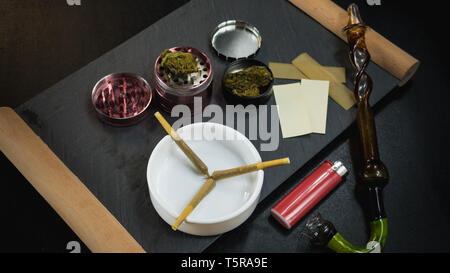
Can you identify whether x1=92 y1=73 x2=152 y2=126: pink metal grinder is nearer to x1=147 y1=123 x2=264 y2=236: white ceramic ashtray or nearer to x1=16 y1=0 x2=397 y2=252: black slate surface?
x1=16 y1=0 x2=397 y2=252: black slate surface

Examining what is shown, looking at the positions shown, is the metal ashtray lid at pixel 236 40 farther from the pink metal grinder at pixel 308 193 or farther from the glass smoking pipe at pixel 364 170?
the pink metal grinder at pixel 308 193

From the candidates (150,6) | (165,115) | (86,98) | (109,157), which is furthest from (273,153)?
(150,6)

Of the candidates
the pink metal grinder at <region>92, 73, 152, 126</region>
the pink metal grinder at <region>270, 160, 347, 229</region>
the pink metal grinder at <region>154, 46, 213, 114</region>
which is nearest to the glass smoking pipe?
the pink metal grinder at <region>270, 160, 347, 229</region>

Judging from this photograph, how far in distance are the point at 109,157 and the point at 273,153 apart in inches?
17.5

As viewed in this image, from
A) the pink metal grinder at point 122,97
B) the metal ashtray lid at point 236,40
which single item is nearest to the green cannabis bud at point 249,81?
the metal ashtray lid at point 236,40

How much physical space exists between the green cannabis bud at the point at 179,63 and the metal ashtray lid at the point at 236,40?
19cm

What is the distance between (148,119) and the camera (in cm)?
132

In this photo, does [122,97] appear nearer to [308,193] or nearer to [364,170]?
[308,193]

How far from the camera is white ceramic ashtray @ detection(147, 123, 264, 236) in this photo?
1.11 m

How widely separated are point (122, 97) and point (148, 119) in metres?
0.09

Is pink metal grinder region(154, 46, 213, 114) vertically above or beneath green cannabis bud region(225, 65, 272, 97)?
above

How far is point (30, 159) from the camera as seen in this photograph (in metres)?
1.21

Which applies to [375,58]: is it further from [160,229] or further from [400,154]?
[160,229]

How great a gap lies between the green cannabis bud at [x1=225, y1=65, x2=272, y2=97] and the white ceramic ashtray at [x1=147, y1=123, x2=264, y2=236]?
0.52ft
